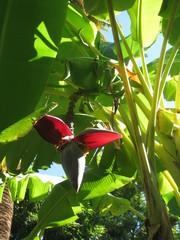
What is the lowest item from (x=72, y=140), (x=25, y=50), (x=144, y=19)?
(x=72, y=140)

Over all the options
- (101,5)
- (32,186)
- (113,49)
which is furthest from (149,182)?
(32,186)

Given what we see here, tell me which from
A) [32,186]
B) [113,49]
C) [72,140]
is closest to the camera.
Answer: [72,140]

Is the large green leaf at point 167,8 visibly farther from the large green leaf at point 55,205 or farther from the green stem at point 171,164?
the large green leaf at point 55,205

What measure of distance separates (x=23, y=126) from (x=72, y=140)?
9 cm

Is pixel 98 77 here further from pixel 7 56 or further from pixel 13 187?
pixel 13 187

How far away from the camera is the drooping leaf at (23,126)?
481 mm

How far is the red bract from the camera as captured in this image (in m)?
0.45

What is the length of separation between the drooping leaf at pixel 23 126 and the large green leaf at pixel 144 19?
1.83ft

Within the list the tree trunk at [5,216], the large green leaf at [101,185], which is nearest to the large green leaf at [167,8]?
the large green leaf at [101,185]

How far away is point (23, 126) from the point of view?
51cm

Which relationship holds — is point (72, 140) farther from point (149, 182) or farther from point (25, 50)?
point (25, 50)

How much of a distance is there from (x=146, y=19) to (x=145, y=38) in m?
0.06

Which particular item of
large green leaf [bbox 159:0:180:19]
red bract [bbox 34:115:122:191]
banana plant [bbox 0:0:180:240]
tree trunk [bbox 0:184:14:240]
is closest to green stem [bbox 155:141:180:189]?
banana plant [bbox 0:0:180:240]

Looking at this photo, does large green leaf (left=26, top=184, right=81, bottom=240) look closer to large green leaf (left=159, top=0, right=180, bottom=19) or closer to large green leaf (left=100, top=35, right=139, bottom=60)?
large green leaf (left=100, top=35, right=139, bottom=60)
